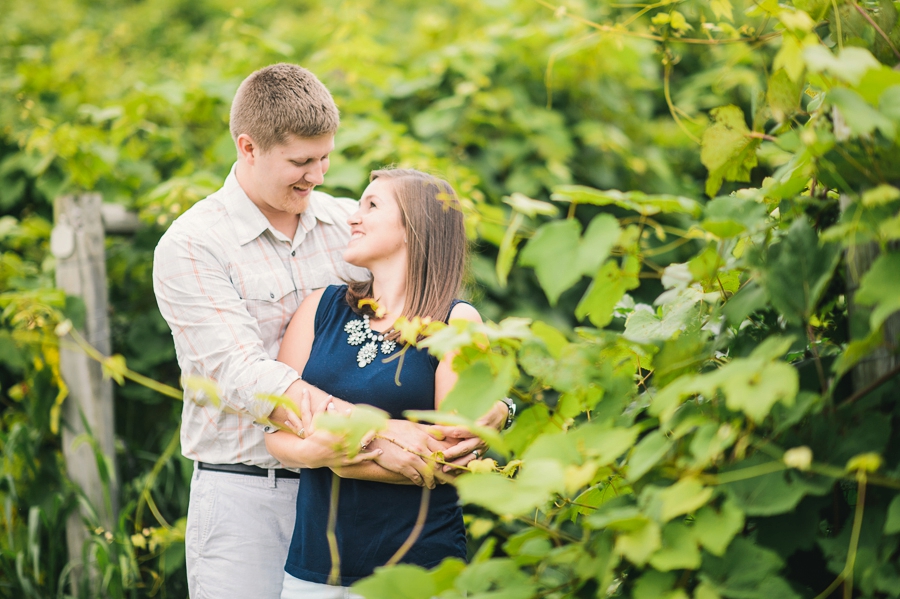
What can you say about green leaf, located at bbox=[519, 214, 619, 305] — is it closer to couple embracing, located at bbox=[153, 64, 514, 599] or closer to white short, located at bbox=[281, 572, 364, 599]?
couple embracing, located at bbox=[153, 64, 514, 599]

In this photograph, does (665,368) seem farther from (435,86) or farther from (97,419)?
(435,86)

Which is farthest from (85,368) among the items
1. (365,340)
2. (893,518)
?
(893,518)

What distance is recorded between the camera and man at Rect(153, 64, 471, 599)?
6.72 feet

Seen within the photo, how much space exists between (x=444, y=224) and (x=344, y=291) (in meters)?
0.34

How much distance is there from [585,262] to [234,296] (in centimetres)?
128

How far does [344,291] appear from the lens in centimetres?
212

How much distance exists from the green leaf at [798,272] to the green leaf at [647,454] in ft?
0.86

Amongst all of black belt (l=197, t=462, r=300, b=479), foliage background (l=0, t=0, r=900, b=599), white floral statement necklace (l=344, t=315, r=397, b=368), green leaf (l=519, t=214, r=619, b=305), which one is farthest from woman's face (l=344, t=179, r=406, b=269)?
green leaf (l=519, t=214, r=619, b=305)

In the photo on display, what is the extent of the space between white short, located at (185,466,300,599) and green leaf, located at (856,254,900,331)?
5.20ft

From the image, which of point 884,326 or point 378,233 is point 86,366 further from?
point 884,326

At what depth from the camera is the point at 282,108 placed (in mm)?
2141

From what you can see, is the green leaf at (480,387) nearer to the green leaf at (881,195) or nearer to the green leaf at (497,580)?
the green leaf at (497,580)

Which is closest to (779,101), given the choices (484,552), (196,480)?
(484,552)

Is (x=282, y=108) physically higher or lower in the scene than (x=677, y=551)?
higher
